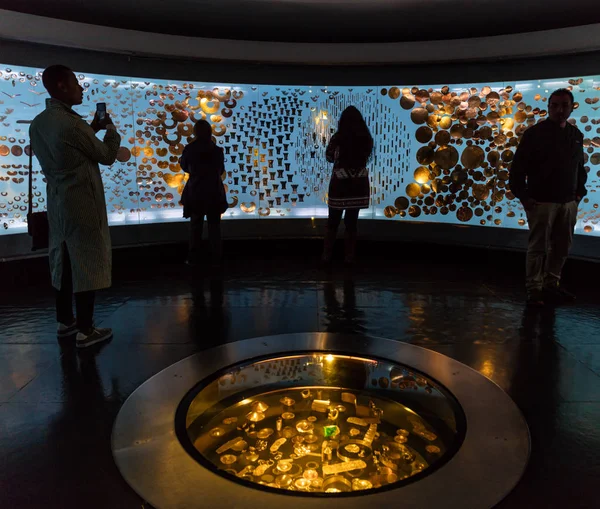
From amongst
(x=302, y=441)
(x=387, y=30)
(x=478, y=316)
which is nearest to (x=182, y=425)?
(x=302, y=441)

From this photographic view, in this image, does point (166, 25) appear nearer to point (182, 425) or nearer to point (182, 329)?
point (182, 329)

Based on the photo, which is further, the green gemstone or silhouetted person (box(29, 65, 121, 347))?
silhouetted person (box(29, 65, 121, 347))

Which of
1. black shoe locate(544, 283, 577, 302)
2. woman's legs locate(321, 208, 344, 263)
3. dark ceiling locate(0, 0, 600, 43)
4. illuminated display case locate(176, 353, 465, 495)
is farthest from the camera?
woman's legs locate(321, 208, 344, 263)

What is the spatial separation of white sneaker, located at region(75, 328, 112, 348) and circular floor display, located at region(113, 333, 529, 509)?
2.47 feet

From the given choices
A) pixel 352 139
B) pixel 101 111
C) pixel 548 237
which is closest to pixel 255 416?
pixel 101 111

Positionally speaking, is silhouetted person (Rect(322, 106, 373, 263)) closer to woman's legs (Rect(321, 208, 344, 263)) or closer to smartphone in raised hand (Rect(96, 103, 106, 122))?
woman's legs (Rect(321, 208, 344, 263))

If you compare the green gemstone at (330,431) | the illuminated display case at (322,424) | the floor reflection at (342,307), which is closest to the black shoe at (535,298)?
the floor reflection at (342,307)

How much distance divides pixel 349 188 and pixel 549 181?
2038 mm

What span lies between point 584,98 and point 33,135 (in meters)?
5.24

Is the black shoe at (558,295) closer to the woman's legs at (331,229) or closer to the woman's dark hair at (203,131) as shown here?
the woman's legs at (331,229)

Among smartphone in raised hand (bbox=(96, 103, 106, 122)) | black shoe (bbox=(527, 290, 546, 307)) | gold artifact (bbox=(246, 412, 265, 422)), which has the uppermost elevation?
smartphone in raised hand (bbox=(96, 103, 106, 122))

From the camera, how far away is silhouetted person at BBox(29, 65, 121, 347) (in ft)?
9.34

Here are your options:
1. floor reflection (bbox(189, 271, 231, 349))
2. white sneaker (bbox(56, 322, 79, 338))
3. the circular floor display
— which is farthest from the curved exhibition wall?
the circular floor display

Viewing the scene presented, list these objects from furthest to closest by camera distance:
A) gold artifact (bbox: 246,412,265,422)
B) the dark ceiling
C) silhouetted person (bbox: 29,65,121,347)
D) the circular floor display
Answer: the dark ceiling → silhouetted person (bbox: 29,65,121,347) → gold artifact (bbox: 246,412,265,422) → the circular floor display
